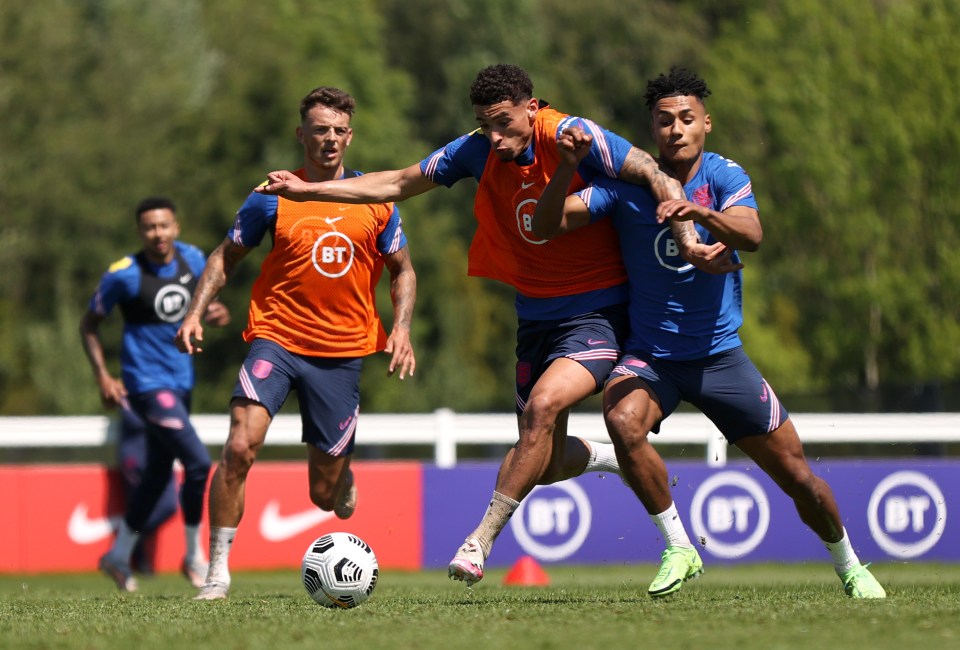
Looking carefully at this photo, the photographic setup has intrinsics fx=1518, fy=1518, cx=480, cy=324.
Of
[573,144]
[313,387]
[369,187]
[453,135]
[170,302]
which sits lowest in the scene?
[313,387]

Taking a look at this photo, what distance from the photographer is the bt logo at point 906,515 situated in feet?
41.9

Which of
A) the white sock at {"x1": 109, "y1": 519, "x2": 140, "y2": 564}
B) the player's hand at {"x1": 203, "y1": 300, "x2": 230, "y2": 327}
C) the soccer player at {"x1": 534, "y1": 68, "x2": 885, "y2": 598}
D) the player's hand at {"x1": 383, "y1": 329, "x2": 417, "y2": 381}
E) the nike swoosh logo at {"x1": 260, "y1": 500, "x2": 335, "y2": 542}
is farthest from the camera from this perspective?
the nike swoosh logo at {"x1": 260, "y1": 500, "x2": 335, "y2": 542}

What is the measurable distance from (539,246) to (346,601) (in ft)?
6.44

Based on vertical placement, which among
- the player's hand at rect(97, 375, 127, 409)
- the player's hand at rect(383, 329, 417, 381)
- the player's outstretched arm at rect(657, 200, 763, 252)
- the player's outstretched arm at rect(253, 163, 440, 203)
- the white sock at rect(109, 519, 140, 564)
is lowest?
the white sock at rect(109, 519, 140, 564)

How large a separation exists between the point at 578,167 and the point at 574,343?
87 cm

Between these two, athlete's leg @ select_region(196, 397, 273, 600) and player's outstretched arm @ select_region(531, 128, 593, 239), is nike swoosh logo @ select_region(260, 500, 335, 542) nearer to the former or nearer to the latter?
athlete's leg @ select_region(196, 397, 273, 600)

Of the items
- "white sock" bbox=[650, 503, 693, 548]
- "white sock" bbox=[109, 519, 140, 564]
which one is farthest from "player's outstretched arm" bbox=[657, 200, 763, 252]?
"white sock" bbox=[109, 519, 140, 564]

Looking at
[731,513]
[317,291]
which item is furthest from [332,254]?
[731,513]

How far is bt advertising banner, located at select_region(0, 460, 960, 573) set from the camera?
1285 cm

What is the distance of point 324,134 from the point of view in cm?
851

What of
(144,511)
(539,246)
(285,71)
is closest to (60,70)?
(285,71)

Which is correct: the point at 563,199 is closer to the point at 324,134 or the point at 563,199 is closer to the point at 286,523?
the point at 324,134

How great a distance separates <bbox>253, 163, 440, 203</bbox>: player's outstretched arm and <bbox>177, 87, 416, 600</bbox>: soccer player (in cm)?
69

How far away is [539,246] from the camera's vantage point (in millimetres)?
7516
